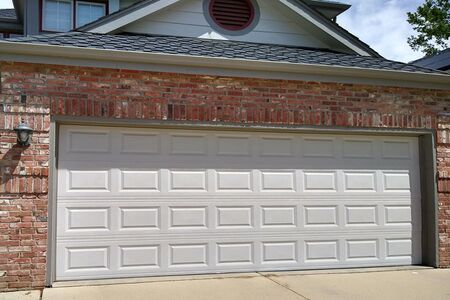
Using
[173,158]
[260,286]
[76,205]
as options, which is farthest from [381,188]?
[76,205]

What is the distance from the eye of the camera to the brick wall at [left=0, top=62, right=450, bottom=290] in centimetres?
654

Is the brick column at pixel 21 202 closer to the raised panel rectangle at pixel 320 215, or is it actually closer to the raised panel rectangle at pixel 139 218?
the raised panel rectangle at pixel 139 218

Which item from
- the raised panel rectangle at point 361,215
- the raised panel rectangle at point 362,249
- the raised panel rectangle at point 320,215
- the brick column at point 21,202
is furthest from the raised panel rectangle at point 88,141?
the raised panel rectangle at point 362,249

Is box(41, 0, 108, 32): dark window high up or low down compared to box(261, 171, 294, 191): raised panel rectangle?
up

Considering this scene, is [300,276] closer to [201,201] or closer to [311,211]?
[311,211]

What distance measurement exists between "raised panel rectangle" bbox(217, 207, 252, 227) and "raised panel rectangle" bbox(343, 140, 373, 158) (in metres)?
1.91

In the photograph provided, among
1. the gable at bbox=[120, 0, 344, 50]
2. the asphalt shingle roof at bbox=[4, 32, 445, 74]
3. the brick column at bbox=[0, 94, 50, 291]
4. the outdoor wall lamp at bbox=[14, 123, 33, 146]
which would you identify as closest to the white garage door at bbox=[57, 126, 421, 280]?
the brick column at bbox=[0, 94, 50, 291]

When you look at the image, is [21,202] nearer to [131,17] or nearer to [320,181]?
[131,17]

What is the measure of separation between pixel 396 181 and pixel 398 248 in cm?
111

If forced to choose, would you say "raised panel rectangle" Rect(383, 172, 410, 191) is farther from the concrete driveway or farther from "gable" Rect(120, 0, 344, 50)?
"gable" Rect(120, 0, 344, 50)

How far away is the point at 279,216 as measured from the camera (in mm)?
7762

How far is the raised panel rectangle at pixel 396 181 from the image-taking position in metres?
8.31

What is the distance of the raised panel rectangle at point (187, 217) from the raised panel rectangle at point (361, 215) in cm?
238

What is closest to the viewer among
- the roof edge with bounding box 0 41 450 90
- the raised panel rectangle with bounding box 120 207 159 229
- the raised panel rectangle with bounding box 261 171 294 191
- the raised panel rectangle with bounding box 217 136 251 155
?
the roof edge with bounding box 0 41 450 90
